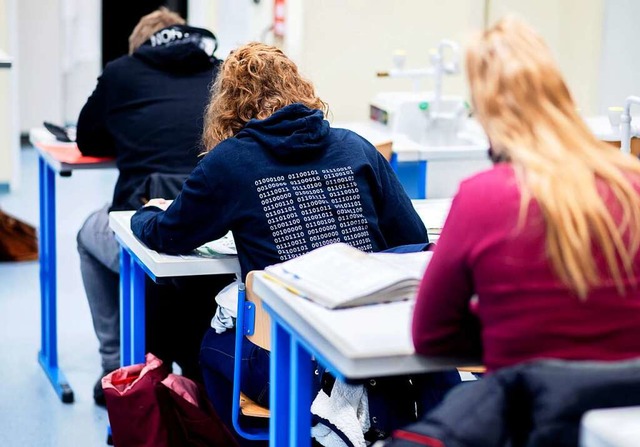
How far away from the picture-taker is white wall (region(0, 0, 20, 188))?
5883mm

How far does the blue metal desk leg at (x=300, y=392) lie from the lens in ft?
5.56

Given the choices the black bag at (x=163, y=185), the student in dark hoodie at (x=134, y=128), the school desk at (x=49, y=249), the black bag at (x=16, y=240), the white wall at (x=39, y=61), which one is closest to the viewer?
the black bag at (x=163, y=185)

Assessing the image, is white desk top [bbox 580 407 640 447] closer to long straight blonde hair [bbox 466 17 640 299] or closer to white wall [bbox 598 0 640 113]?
long straight blonde hair [bbox 466 17 640 299]

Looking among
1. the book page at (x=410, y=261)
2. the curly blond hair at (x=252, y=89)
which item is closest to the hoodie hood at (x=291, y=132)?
the curly blond hair at (x=252, y=89)

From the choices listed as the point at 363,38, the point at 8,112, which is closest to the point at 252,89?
the point at 363,38

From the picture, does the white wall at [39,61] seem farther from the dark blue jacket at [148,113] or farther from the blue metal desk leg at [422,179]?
the blue metal desk leg at [422,179]

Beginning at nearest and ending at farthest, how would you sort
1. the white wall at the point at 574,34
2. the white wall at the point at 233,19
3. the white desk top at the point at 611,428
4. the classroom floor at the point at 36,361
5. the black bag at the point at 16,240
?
the white desk top at the point at 611,428 < the classroom floor at the point at 36,361 < the white wall at the point at 574,34 < the black bag at the point at 16,240 < the white wall at the point at 233,19

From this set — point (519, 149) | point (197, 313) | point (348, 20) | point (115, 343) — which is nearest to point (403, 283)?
point (519, 149)

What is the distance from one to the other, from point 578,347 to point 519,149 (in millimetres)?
260

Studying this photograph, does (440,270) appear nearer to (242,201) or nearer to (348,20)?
(242,201)

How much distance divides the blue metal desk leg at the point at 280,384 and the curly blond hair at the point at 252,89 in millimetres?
654

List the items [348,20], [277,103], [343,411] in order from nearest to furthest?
[343,411], [277,103], [348,20]

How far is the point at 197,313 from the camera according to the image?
2924 mm

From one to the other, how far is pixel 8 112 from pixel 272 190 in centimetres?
418
